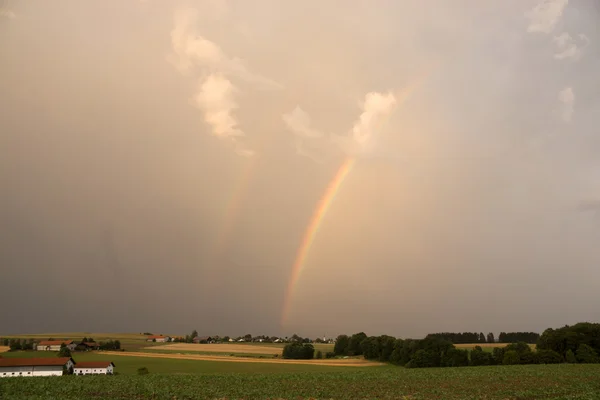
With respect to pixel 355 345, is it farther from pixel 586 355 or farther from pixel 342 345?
pixel 586 355

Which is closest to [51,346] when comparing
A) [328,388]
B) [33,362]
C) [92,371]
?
[33,362]

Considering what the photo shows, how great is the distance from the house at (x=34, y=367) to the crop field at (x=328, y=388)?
20504 millimetres

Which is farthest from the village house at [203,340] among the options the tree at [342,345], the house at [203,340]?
the tree at [342,345]

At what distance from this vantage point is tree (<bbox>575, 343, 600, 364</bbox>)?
8062 centimetres

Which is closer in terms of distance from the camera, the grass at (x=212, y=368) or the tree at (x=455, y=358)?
the grass at (x=212, y=368)

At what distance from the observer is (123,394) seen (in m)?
37.8

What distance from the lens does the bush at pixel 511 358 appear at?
78812mm

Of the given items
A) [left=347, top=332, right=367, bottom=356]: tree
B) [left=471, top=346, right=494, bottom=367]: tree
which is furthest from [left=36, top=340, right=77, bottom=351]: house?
[left=471, top=346, right=494, bottom=367]: tree

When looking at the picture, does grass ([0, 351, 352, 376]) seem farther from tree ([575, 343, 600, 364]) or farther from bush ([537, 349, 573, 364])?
tree ([575, 343, 600, 364])

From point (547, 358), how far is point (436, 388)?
168 ft

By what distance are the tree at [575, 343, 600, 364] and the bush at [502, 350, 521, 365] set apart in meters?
12.1

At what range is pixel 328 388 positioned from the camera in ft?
140

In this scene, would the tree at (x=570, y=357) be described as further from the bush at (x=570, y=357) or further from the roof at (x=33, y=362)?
the roof at (x=33, y=362)

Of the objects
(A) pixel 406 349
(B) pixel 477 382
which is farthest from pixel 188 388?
(A) pixel 406 349
